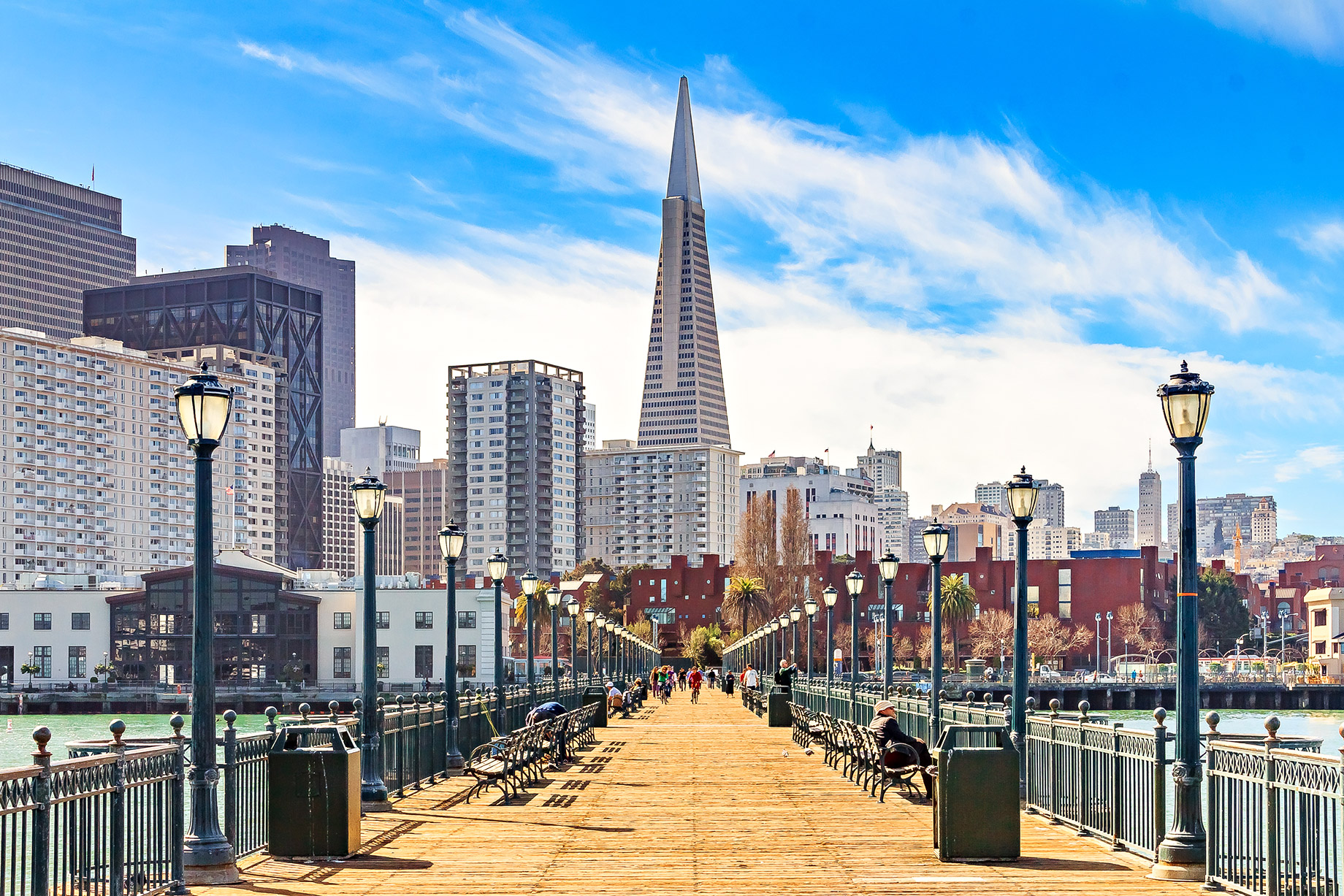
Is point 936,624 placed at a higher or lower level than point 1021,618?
lower

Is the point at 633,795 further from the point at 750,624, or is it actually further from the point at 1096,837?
the point at 750,624

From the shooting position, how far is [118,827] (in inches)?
438

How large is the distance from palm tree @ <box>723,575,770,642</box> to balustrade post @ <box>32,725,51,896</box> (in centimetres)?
11577

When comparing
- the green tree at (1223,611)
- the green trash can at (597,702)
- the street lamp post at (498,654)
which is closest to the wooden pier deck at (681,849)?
the street lamp post at (498,654)

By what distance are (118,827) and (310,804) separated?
10.1 feet

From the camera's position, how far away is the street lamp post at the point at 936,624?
2189cm

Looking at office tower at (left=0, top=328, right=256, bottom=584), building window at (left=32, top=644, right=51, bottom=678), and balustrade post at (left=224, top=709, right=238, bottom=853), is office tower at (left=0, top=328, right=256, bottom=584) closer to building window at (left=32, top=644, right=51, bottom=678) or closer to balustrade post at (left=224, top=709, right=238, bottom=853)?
building window at (left=32, top=644, right=51, bottom=678)

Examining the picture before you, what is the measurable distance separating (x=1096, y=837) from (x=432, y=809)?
812 cm

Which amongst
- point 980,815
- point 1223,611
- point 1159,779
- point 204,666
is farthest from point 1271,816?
point 1223,611

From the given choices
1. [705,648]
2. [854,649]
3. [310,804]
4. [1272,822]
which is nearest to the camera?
[1272,822]

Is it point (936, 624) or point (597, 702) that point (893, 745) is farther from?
point (597, 702)

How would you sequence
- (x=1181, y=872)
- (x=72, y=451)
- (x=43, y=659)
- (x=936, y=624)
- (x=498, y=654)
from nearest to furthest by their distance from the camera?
(x=1181, y=872) → (x=936, y=624) → (x=498, y=654) → (x=43, y=659) → (x=72, y=451)

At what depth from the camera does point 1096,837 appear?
1531 cm

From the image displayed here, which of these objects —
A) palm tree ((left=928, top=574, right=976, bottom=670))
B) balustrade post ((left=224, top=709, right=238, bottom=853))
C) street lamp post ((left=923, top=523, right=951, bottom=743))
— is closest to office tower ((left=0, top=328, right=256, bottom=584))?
palm tree ((left=928, top=574, right=976, bottom=670))
